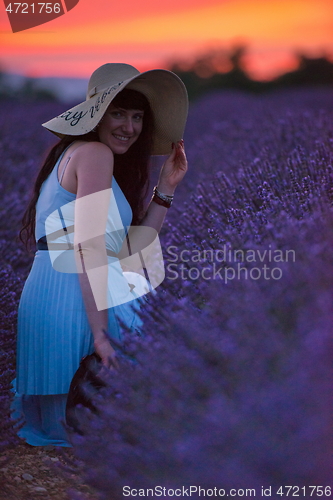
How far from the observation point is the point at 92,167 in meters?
1.61

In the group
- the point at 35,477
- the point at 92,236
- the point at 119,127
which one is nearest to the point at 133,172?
the point at 119,127

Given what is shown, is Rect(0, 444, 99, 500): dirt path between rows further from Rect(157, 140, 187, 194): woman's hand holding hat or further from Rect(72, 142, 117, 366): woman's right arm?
Rect(157, 140, 187, 194): woman's hand holding hat

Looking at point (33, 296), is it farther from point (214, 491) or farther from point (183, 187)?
point (183, 187)

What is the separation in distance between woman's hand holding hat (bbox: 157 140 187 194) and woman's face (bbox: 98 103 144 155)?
0.76 ft

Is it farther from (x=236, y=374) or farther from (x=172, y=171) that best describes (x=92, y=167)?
(x=236, y=374)

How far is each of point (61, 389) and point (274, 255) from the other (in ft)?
2.86

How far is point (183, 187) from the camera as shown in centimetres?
351

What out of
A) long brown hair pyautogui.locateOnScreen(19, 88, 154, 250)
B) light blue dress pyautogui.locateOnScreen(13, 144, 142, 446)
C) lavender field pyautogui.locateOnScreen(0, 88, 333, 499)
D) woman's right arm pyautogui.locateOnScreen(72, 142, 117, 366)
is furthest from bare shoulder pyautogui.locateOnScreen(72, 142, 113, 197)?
lavender field pyautogui.locateOnScreen(0, 88, 333, 499)

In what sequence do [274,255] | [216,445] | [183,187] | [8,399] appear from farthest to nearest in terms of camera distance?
[183,187] → [8,399] → [274,255] → [216,445]

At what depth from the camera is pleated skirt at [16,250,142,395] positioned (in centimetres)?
166

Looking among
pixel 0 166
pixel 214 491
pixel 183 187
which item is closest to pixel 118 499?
pixel 214 491

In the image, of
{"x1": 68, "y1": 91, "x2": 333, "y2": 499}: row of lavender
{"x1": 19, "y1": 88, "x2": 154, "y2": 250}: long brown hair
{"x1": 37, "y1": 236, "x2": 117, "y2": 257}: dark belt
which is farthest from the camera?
{"x1": 19, "y1": 88, "x2": 154, "y2": 250}: long brown hair

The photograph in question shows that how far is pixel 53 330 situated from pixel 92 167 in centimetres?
56

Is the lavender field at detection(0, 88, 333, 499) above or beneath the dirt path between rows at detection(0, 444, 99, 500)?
above
